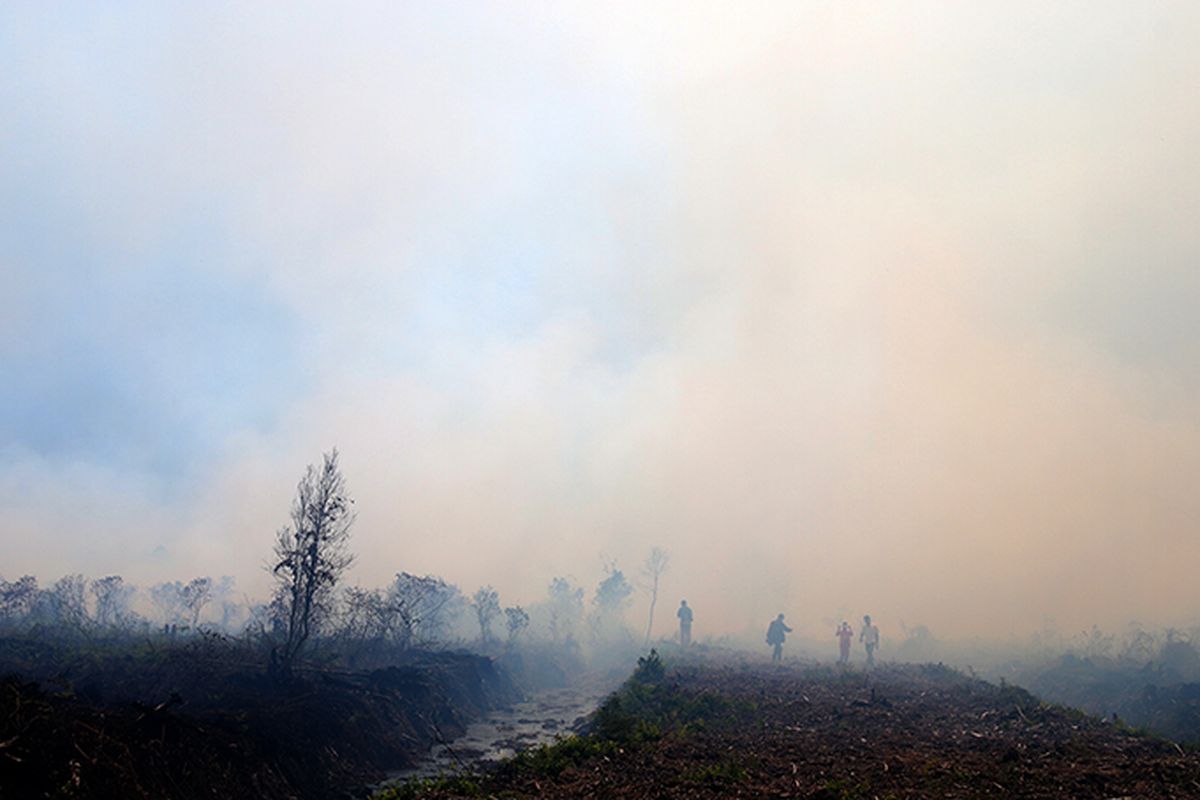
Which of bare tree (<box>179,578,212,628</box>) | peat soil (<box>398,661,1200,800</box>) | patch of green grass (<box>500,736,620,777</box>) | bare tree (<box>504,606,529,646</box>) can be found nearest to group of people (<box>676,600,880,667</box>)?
bare tree (<box>504,606,529,646</box>)

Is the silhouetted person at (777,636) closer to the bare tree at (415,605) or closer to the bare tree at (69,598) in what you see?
the bare tree at (415,605)

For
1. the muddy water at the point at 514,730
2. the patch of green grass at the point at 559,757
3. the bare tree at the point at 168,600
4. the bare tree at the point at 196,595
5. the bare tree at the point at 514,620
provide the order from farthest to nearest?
1. the bare tree at the point at 168,600
2. the bare tree at the point at 196,595
3. the bare tree at the point at 514,620
4. the muddy water at the point at 514,730
5. the patch of green grass at the point at 559,757

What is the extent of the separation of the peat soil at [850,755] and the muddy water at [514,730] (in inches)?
152

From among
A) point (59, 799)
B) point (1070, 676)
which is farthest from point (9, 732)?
point (1070, 676)

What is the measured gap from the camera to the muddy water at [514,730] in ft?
76.2

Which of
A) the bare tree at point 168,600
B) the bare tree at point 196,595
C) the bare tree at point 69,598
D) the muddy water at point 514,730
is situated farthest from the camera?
the bare tree at point 168,600

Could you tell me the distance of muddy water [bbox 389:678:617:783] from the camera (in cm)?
2323

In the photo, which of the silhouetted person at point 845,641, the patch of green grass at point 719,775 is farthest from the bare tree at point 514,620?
the patch of green grass at point 719,775

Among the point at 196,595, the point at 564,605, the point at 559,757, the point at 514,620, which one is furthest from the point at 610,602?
the point at 559,757

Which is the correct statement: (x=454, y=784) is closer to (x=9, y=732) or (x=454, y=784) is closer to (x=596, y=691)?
(x=9, y=732)

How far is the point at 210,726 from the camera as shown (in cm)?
1638

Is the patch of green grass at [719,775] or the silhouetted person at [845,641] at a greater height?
the patch of green grass at [719,775]

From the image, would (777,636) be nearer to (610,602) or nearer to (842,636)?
(842,636)

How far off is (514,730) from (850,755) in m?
20.6
